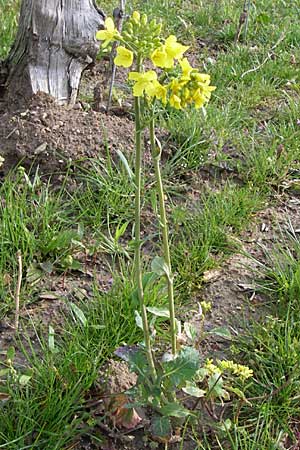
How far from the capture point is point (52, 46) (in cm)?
322

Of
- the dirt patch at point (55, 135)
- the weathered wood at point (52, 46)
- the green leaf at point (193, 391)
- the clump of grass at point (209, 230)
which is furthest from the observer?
the weathered wood at point (52, 46)

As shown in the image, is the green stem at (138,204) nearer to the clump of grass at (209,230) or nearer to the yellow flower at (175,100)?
the yellow flower at (175,100)

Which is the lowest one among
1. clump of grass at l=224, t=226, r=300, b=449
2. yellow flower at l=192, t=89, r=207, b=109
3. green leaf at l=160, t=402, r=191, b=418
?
clump of grass at l=224, t=226, r=300, b=449

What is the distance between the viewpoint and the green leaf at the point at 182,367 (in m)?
1.75

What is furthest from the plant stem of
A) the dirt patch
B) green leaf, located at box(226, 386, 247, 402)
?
the dirt patch

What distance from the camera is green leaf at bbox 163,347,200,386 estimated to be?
1751 millimetres

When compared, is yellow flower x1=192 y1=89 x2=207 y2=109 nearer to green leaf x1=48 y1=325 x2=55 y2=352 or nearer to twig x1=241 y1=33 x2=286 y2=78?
green leaf x1=48 y1=325 x2=55 y2=352

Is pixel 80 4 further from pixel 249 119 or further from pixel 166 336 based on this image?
pixel 166 336

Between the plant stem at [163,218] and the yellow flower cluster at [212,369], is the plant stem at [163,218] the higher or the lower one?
the higher one

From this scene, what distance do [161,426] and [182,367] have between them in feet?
0.61

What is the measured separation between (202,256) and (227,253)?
0.56 feet

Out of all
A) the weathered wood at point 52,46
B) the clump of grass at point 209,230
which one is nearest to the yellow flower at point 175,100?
the clump of grass at point 209,230

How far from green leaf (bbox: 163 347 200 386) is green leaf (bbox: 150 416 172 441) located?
0.39ft

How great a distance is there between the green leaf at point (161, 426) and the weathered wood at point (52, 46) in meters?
1.95
